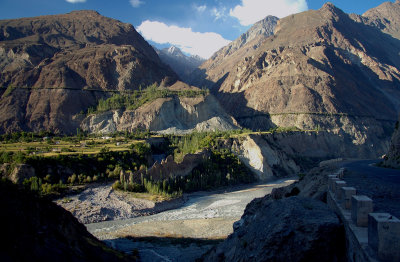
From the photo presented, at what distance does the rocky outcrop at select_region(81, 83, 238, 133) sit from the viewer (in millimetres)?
91375

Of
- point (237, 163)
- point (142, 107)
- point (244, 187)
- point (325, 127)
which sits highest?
point (142, 107)

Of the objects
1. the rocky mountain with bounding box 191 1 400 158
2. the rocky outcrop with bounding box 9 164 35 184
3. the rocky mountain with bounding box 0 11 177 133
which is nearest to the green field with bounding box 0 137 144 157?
the rocky outcrop with bounding box 9 164 35 184

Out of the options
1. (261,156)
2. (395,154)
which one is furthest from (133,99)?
(395,154)

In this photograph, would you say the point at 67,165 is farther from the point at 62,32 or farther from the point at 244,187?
the point at 62,32

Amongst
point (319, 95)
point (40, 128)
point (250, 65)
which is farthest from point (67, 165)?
point (250, 65)

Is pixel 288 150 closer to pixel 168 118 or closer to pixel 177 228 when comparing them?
pixel 168 118

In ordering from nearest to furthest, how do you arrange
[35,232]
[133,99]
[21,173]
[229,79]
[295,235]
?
[295,235] < [35,232] < [21,173] < [133,99] < [229,79]

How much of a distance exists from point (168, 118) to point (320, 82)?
6359cm

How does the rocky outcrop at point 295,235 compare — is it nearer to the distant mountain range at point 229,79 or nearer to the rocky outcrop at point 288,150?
the rocky outcrop at point 288,150

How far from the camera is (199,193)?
5147cm

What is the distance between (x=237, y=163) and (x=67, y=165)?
107ft

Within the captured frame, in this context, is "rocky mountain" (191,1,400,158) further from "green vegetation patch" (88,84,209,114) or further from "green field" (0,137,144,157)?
"green field" (0,137,144,157)

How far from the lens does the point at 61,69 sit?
11019 cm

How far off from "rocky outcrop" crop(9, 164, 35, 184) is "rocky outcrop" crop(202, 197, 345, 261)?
35250 mm
